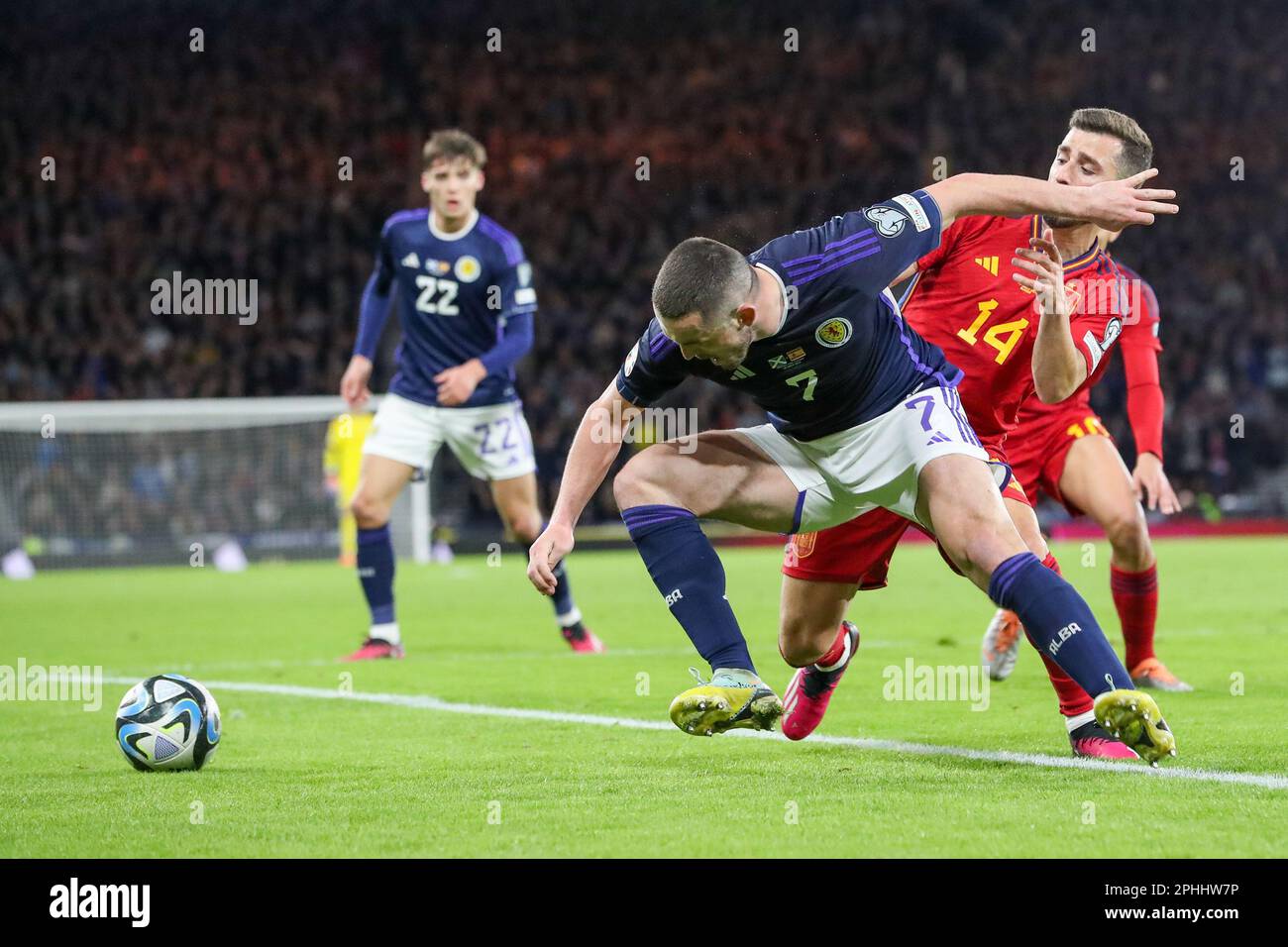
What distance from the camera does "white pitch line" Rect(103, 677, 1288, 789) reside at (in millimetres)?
4574

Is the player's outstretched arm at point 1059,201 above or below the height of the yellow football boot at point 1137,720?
above

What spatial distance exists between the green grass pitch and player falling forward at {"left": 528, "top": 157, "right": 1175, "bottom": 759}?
1.35 ft

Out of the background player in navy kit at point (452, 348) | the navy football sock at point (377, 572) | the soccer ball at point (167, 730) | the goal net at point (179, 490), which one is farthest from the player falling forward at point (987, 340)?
the goal net at point (179, 490)

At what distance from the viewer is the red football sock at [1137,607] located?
718cm

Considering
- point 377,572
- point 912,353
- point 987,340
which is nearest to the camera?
point 912,353

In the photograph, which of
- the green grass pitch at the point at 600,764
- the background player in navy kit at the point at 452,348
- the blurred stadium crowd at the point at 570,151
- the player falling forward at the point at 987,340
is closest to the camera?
the green grass pitch at the point at 600,764

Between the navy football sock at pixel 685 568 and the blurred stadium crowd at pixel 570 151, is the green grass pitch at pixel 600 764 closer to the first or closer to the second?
the navy football sock at pixel 685 568

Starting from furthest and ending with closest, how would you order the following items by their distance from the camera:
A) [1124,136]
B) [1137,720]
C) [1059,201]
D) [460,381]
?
[460,381] → [1124,136] → [1059,201] → [1137,720]

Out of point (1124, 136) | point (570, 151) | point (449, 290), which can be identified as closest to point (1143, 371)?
point (1124, 136)

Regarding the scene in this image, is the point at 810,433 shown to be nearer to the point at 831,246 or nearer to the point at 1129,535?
the point at 831,246

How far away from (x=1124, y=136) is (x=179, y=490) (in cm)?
1554

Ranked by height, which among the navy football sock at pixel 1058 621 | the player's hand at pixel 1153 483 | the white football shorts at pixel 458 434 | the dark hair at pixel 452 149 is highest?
the dark hair at pixel 452 149

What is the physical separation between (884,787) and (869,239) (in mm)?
1516

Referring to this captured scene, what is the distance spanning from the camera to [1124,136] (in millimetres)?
5633
